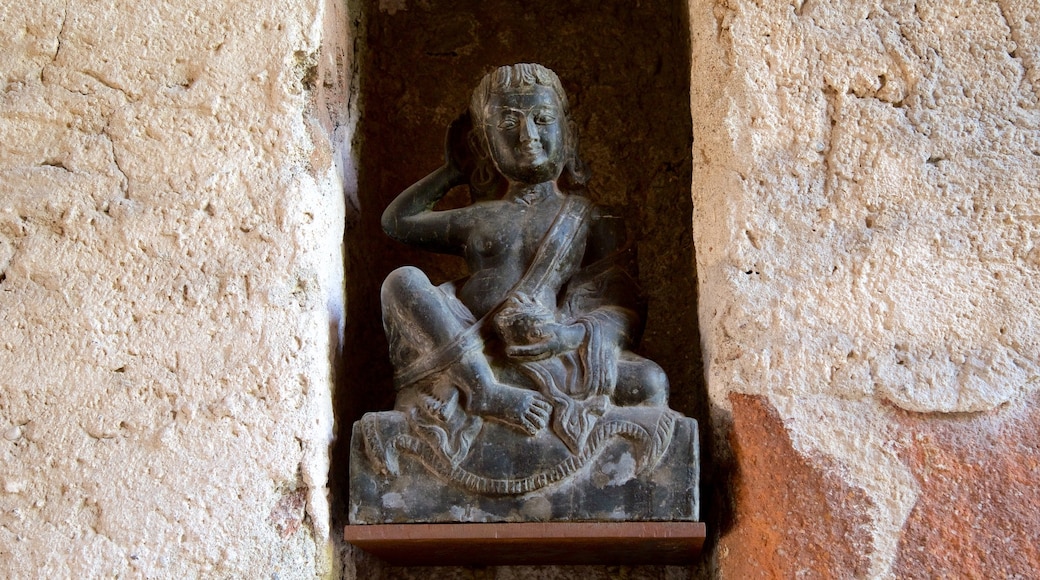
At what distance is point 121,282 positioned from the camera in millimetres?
2502

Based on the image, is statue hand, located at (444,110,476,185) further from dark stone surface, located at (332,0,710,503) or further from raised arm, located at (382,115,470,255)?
dark stone surface, located at (332,0,710,503)

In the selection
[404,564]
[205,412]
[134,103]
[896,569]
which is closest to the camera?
[896,569]

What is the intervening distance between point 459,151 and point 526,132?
0.27 m

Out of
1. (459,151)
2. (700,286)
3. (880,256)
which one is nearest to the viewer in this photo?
(880,256)

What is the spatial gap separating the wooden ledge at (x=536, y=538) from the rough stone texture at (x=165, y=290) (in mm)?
158

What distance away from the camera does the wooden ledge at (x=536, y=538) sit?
2.37 m

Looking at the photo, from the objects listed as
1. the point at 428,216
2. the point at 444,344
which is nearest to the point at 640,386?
the point at 444,344

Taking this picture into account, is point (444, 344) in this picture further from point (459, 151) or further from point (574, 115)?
point (574, 115)

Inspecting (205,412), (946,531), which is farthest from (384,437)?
(946,531)

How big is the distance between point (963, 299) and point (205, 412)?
1.63 m

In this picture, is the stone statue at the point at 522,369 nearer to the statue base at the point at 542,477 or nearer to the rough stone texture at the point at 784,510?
the statue base at the point at 542,477

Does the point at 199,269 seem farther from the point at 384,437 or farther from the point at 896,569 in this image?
the point at 896,569

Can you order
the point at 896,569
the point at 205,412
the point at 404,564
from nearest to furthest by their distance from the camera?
the point at 896,569, the point at 205,412, the point at 404,564

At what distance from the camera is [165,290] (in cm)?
250
